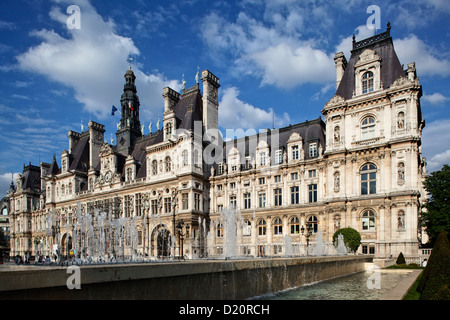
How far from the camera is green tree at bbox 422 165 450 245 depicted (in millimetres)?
34931

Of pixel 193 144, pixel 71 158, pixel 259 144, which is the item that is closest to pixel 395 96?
pixel 259 144

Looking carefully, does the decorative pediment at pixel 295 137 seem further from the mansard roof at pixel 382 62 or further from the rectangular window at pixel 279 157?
the mansard roof at pixel 382 62

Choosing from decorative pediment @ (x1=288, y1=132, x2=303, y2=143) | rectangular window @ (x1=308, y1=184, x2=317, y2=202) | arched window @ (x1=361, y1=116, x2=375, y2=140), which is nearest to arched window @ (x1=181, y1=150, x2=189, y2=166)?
decorative pediment @ (x1=288, y1=132, x2=303, y2=143)

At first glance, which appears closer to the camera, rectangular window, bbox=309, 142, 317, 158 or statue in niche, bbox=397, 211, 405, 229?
statue in niche, bbox=397, 211, 405, 229

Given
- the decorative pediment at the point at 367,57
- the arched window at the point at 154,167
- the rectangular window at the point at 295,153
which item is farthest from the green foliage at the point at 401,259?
the arched window at the point at 154,167

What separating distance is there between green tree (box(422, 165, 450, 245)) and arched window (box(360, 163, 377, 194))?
6.02m

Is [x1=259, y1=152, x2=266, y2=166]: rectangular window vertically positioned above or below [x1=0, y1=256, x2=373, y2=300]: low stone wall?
above

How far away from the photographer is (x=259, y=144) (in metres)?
47.7

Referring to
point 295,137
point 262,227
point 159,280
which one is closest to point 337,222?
point 262,227

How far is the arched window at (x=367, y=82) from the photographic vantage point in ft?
131

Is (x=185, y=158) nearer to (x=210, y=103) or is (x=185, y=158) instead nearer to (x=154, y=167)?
(x=154, y=167)

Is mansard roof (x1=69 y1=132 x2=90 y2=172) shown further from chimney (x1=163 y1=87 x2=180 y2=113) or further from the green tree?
the green tree
